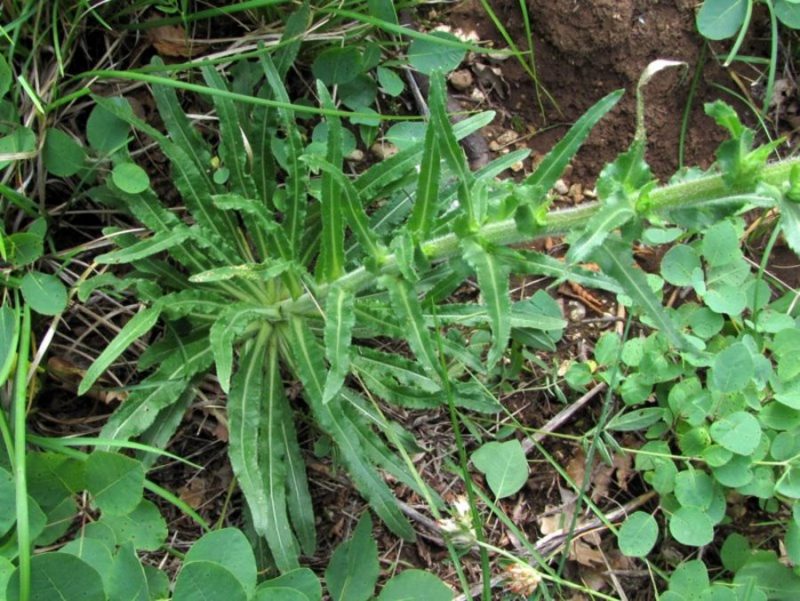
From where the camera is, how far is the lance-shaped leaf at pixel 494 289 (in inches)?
75.8

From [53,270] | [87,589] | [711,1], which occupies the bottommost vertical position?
[87,589]

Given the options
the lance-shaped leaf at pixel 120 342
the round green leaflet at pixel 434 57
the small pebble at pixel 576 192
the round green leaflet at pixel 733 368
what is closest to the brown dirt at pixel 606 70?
the small pebble at pixel 576 192

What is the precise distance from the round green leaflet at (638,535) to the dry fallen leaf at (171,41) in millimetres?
2112

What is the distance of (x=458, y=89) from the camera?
3254 millimetres

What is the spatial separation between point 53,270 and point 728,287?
7.25 ft

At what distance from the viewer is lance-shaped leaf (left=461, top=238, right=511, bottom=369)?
192cm

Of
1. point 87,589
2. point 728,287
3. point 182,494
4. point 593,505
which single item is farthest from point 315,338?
point 728,287

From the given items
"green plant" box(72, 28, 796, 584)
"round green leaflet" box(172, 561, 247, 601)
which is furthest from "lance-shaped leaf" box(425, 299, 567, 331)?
"round green leaflet" box(172, 561, 247, 601)

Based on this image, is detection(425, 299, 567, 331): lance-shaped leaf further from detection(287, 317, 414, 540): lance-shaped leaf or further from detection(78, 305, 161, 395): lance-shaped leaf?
detection(78, 305, 161, 395): lance-shaped leaf

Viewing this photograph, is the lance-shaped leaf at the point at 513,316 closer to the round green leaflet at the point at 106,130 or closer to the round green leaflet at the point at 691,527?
the round green leaflet at the point at 691,527

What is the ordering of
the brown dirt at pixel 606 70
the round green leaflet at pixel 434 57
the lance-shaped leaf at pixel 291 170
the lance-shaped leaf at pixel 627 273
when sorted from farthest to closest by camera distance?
1. the brown dirt at pixel 606 70
2. the round green leaflet at pixel 434 57
3. the lance-shaped leaf at pixel 291 170
4. the lance-shaped leaf at pixel 627 273

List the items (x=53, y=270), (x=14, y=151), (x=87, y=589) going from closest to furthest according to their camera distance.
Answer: (x=87, y=589), (x=14, y=151), (x=53, y=270)

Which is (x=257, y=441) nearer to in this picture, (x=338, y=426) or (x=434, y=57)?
(x=338, y=426)

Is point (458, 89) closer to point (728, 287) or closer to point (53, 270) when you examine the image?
point (728, 287)
